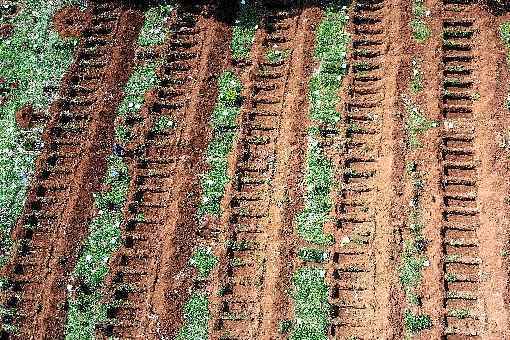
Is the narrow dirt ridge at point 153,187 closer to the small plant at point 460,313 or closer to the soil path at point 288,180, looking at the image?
the soil path at point 288,180

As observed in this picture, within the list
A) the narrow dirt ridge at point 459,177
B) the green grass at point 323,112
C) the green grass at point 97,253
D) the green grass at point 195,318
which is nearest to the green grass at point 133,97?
the green grass at point 97,253

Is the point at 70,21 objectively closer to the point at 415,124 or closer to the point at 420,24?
the point at 420,24

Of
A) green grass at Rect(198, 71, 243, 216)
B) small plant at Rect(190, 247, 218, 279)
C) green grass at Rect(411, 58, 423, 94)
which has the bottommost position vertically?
small plant at Rect(190, 247, 218, 279)

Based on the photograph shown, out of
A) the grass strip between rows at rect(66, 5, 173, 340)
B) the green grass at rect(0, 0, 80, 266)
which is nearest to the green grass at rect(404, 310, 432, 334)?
the grass strip between rows at rect(66, 5, 173, 340)

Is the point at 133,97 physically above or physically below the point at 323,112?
above

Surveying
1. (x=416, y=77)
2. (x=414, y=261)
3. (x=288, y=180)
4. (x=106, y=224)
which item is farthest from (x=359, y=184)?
(x=106, y=224)

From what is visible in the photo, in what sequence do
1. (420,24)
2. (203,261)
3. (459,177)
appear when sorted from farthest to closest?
(420,24) < (459,177) < (203,261)

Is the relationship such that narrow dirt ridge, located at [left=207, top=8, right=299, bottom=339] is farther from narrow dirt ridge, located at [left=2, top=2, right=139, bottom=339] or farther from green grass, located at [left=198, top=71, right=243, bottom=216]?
narrow dirt ridge, located at [left=2, top=2, right=139, bottom=339]
